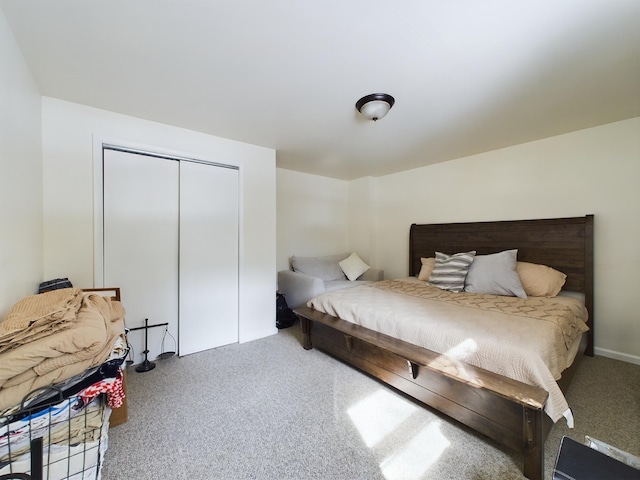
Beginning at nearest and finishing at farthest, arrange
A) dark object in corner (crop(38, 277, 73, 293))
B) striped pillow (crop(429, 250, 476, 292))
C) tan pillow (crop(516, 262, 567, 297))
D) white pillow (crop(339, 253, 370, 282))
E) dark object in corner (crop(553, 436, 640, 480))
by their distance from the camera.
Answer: dark object in corner (crop(553, 436, 640, 480)) → dark object in corner (crop(38, 277, 73, 293)) → tan pillow (crop(516, 262, 567, 297)) → striped pillow (crop(429, 250, 476, 292)) → white pillow (crop(339, 253, 370, 282))

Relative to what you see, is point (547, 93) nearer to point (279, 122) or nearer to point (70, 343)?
point (279, 122)

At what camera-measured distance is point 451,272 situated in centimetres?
289

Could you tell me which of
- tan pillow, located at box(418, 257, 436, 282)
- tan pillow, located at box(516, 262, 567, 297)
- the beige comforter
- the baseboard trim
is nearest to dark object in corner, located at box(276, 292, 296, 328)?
the beige comforter

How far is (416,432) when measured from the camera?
1581mm

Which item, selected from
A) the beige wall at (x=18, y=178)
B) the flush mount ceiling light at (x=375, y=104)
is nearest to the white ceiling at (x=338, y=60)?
the flush mount ceiling light at (x=375, y=104)

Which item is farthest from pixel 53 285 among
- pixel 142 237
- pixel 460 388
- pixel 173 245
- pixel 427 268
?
pixel 427 268

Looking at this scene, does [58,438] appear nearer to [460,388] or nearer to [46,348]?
[46,348]

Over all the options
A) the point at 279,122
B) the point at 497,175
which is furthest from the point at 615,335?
the point at 279,122

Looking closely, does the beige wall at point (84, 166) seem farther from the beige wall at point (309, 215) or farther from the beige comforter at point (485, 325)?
the beige comforter at point (485, 325)

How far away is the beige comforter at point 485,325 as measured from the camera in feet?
4.64

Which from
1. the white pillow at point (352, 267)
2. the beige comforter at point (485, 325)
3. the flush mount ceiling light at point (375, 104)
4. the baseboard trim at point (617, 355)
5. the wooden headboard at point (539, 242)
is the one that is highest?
the flush mount ceiling light at point (375, 104)

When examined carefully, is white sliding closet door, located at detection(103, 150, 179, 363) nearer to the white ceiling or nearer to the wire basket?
the white ceiling

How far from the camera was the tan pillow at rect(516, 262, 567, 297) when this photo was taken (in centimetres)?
253

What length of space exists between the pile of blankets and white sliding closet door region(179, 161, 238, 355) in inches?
60.4
